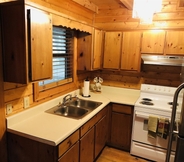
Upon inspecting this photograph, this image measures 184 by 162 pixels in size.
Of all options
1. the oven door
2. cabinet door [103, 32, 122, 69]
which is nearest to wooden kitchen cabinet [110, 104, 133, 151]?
the oven door

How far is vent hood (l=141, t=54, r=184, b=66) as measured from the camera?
264 centimetres

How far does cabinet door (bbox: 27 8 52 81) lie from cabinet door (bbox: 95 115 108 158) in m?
1.19

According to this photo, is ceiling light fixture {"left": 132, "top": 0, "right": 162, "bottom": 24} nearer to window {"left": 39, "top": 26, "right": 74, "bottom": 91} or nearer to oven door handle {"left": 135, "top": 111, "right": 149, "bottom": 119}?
window {"left": 39, "top": 26, "right": 74, "bottom": 91}

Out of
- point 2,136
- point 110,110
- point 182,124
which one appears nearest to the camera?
point 182,124

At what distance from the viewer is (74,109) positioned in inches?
104

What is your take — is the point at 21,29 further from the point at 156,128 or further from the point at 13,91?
the point at 156,128

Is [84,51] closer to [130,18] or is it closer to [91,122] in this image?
[130,18]

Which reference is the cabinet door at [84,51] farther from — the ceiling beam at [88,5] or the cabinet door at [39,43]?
the cabinet door at [39,43]

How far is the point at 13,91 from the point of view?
1.88 metres

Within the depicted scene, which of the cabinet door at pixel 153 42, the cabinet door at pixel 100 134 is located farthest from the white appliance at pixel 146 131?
the cabinet door at pixel 153 42

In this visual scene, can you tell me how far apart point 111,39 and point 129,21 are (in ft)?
1.68

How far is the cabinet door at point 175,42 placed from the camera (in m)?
2.73

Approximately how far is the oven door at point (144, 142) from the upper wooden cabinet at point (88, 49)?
1127 mm

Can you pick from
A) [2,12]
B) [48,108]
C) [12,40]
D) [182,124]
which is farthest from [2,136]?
[182,124]
